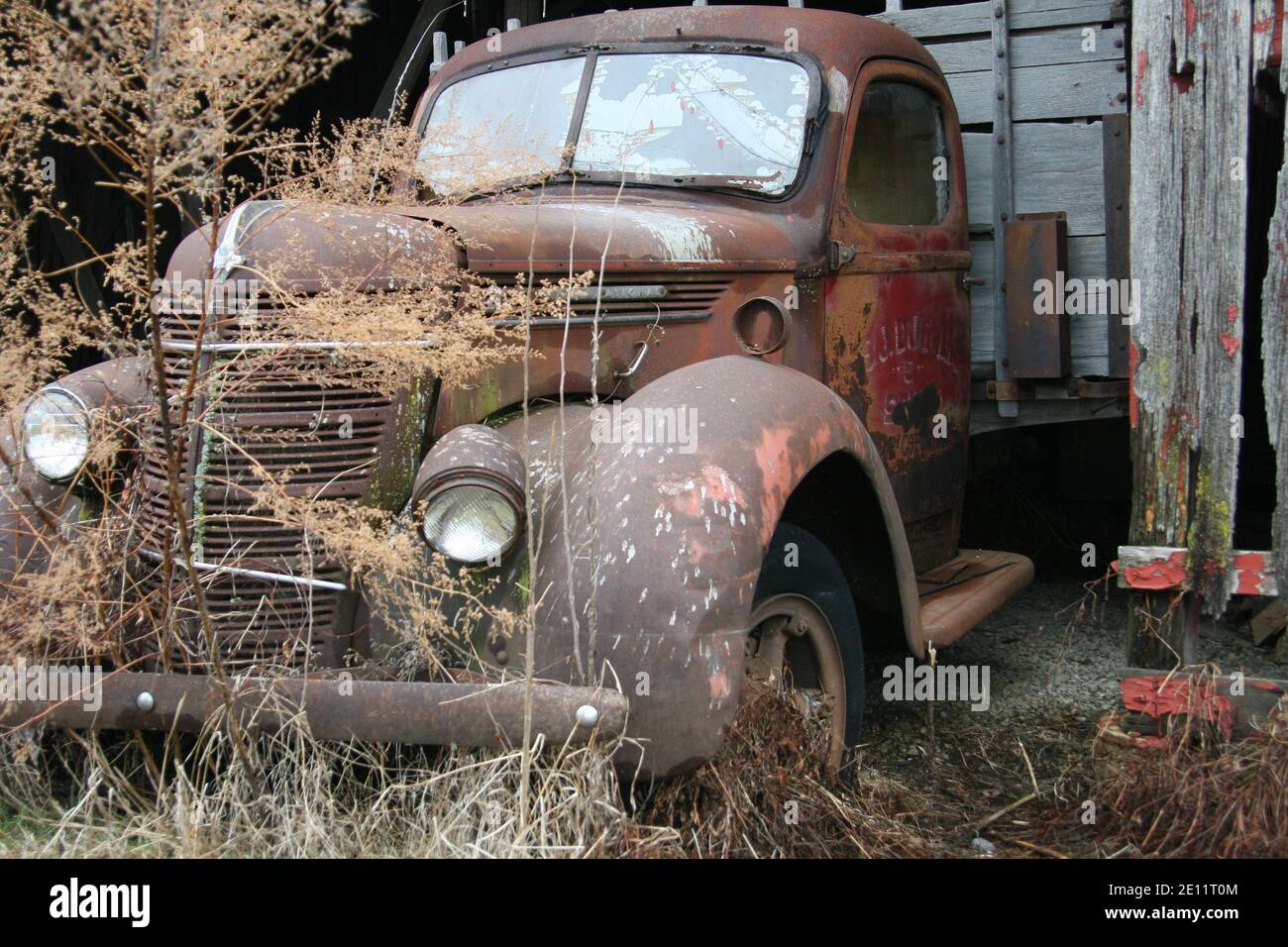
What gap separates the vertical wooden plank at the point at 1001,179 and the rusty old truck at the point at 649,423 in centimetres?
14

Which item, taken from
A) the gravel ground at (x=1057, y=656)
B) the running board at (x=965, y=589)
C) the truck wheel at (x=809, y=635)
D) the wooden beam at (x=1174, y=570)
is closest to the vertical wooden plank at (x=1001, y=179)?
the running board at (x=965, y=589)

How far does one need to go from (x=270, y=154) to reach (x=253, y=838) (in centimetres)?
153

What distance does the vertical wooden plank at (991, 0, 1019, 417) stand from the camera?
4.60 metres

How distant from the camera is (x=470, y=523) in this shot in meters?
2.65

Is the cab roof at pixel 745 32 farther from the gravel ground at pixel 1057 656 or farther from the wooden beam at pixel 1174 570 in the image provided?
the gravel ground at pixel 1057 656

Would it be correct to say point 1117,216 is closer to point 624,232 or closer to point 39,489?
point 624,232

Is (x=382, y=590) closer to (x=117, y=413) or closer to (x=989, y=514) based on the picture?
(x=117, y=413)

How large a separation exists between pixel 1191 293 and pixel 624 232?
147cm

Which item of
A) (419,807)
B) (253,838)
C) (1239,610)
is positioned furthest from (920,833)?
(1239,610)

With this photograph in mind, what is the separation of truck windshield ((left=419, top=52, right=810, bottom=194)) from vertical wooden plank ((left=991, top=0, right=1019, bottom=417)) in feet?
3.53

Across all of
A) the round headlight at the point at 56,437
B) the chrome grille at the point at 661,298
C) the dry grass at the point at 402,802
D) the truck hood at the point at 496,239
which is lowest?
the dry grass at the point at 402,802

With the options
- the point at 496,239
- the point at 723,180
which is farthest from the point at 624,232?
the point at 723,180

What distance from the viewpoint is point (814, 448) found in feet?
9.63

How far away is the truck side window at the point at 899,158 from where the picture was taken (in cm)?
407
